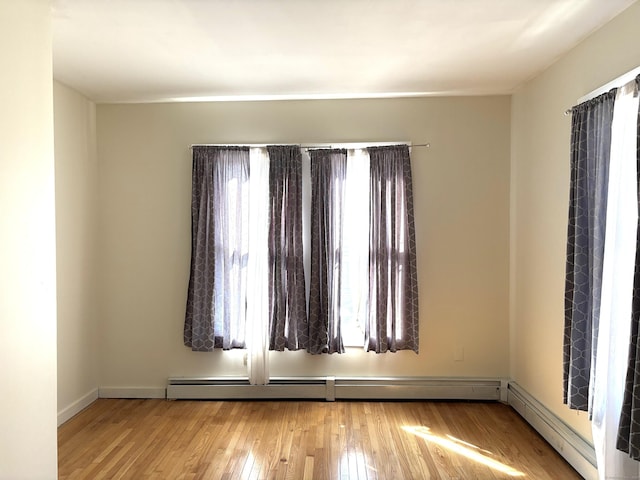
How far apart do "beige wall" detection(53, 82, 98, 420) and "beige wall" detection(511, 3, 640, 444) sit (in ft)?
12.1

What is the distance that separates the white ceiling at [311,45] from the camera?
8.30ft

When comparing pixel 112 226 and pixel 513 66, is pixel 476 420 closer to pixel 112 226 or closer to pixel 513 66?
pixel 513 66

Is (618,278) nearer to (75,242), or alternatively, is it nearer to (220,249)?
(220,249)

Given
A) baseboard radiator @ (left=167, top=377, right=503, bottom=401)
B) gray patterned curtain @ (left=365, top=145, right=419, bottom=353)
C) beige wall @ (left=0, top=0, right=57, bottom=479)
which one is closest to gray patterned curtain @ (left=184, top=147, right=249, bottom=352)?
baseboard radiator @ (left=167, top=377, right=503, bottom=401)

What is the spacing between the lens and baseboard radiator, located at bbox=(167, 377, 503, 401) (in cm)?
423

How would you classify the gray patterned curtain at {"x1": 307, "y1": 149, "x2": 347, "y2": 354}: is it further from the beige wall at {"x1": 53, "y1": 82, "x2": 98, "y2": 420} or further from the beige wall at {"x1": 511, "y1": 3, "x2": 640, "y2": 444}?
the beige wall at {"x1": 53, "y1": 82, "x2": 98, "y2": 420}

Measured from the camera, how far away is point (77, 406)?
402cm

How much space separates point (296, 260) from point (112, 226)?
1705 millimetres

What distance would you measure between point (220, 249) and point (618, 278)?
297 cm

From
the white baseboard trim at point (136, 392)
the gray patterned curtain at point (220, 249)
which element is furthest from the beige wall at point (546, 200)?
the white baseboard trim at point (136, 392)

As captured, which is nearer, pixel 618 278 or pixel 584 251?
pixel 618 278

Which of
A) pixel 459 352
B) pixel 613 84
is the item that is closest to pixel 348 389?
pixel 459 352

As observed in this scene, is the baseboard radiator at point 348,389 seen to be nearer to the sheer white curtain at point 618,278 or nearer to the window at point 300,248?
the window at point 300,248

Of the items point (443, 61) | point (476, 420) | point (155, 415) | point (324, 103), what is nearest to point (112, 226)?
point (155, 415)
